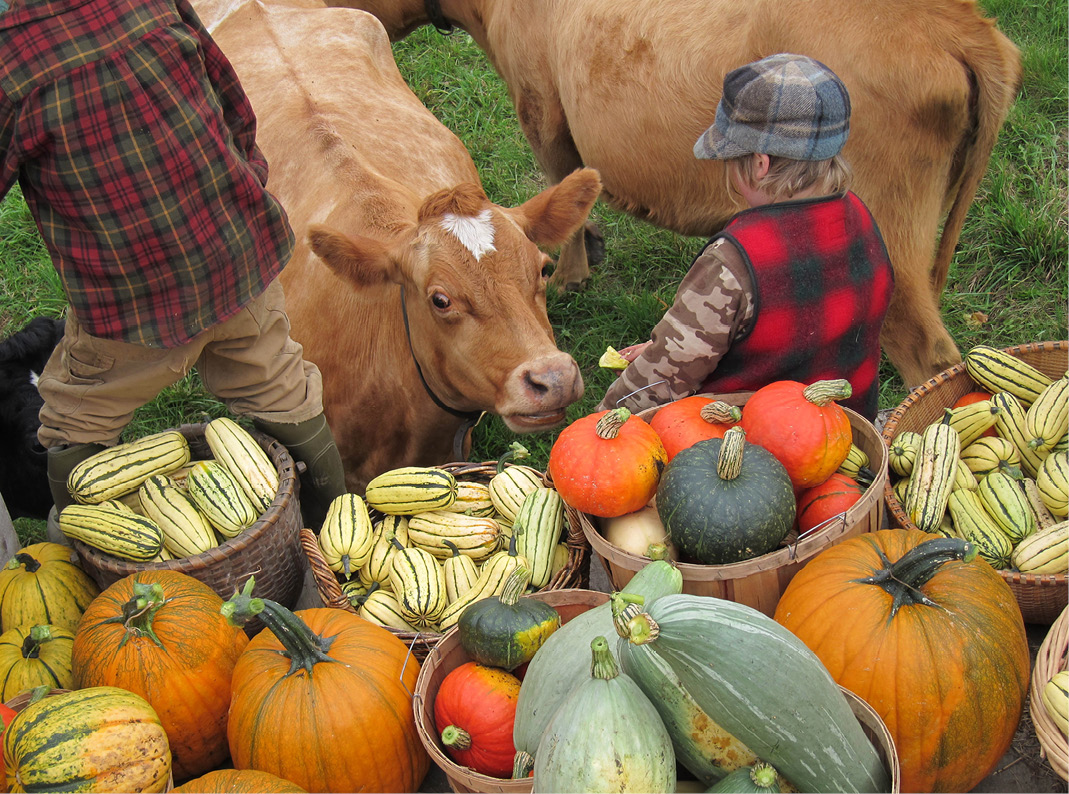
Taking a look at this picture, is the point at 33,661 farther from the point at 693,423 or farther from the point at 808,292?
the point at 808,292

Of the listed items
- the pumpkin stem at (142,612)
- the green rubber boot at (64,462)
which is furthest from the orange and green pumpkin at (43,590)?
the pumpkin stem at (142,612)

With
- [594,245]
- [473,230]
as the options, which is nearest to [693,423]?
[473,230]

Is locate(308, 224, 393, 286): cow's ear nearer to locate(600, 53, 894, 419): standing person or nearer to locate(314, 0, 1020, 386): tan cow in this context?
locate(600, 53, 894, 419): standing person

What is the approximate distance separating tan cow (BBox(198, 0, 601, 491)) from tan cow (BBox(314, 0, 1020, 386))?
0.85 m

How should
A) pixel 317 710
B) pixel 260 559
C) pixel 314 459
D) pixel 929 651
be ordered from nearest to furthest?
pixel 929 651
pixel 317 710
pixel 260 559
pixel 314 459

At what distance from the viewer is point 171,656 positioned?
8.68 feet

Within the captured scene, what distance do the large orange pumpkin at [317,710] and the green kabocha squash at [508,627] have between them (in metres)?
0.30

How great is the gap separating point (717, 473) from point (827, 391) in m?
0.45

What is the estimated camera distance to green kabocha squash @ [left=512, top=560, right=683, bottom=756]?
2.13 m

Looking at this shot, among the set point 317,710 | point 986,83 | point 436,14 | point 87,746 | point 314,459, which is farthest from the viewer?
point 436,14

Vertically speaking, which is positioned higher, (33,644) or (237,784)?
(237,784)

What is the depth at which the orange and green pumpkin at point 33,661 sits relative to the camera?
2.79 metres

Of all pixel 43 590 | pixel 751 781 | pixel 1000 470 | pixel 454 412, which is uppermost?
pixel 751 781

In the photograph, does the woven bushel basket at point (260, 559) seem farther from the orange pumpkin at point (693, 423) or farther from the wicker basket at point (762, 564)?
the orange pumpkin at point (693, 423)
